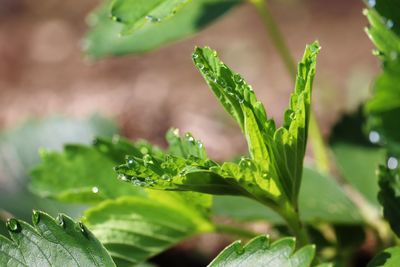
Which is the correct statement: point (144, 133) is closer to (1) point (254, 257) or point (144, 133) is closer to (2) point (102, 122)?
(2) point (102, 122)

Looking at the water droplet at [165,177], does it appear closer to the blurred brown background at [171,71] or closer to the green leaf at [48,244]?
the green leaf at [48,244]

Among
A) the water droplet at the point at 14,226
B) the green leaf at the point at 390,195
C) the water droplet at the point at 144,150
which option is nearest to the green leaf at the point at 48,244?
the water droplet at the point at 14,226

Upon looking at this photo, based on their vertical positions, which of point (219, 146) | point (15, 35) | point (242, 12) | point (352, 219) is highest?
point (15, 35)

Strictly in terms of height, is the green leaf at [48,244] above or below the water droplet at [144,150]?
below

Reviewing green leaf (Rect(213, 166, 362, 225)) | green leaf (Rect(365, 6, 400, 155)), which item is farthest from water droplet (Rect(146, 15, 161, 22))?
green leaf (Rect(213, 166, 362, 225))

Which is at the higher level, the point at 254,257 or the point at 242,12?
the point at 242,12

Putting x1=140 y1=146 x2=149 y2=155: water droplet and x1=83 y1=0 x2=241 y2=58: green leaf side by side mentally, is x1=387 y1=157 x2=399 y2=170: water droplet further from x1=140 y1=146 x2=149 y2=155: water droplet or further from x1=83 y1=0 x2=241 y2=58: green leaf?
x1=83 y1=0 x2=241 y2=58: green leaf

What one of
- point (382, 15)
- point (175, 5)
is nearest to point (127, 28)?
point (175, 5)
